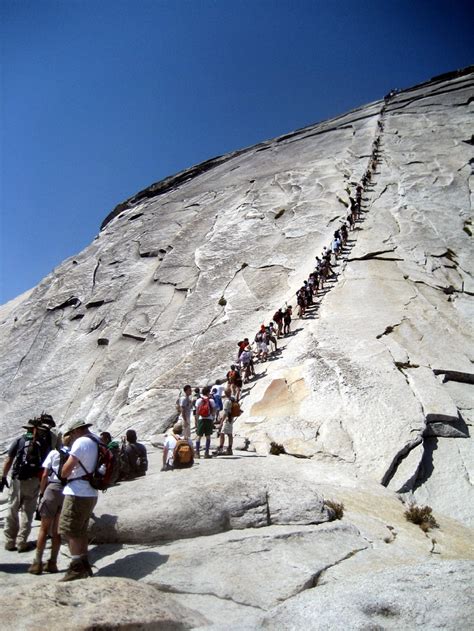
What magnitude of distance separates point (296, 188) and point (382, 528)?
1200 inches

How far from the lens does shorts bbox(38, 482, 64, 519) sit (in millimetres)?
6836

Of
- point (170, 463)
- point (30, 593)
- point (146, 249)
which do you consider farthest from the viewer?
point (146, 249)

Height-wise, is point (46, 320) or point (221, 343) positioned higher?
point (46, 320)

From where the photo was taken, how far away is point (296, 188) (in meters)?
36.0

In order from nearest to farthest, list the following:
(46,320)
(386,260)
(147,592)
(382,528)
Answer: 1. (147,592)
2. (382,528)
3. (386,260)
4. (46,320)

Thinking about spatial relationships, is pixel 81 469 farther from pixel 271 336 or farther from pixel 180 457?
pixel 271 336

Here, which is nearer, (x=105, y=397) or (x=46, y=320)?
(x=105, y=397)

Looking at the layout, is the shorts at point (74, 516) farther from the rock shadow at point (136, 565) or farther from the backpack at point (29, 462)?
the backpack at point (29, 462)

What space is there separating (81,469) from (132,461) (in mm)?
4155

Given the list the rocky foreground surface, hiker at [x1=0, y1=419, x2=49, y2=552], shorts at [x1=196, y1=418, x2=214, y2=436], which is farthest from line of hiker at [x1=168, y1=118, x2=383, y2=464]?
hiker at [x1=0, y1=419, x2=49, y2=552]

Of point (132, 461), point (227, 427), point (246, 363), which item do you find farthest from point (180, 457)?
point (246, 363)

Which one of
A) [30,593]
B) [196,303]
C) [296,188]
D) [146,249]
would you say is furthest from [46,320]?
[30,593]

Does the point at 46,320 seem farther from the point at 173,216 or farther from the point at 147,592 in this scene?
the point at 147,592

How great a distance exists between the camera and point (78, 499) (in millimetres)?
6336
